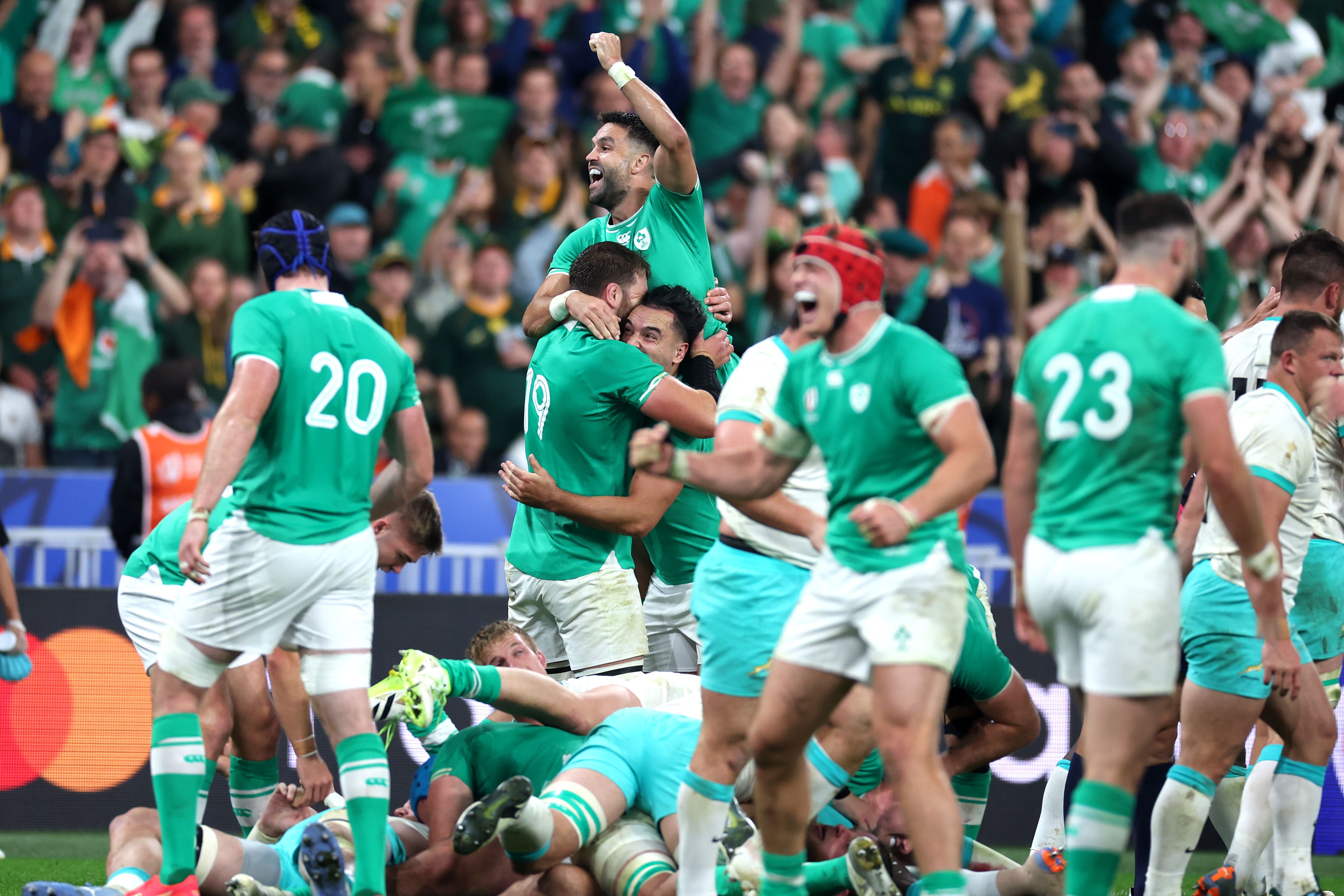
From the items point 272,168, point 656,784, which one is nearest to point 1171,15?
point 272,168

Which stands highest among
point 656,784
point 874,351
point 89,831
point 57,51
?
point 57,51

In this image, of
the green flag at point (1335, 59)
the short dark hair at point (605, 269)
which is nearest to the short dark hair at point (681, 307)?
the short dark hair at point (605, 269)

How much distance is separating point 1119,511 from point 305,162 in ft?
31.4

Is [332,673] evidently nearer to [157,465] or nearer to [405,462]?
[405,462]

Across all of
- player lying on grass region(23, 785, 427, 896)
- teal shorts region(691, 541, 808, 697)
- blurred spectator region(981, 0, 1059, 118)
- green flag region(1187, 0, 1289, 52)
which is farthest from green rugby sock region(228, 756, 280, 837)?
green flag region(1187, 0, 1289, 52)

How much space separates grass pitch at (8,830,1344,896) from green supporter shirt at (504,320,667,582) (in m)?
2.55

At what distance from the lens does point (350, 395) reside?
590 centimetres

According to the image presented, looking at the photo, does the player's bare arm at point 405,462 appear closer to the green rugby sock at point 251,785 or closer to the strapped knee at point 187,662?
the strapped knee at point 187,662

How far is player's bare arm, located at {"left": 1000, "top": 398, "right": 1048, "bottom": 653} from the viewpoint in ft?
17.1

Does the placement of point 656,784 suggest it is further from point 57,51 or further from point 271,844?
point 57,51

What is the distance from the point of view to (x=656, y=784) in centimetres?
637

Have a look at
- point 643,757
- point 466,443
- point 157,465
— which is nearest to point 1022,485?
point 643,757

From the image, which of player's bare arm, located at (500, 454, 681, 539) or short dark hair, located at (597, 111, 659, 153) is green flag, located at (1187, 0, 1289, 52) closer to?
short dark hair, located at (597, 111, 659, 153)

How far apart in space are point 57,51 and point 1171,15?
10.6 metres
